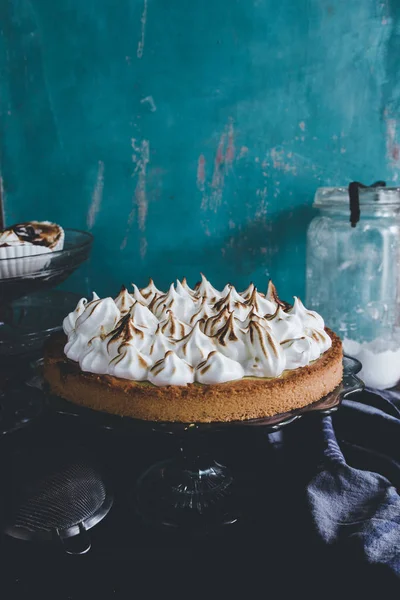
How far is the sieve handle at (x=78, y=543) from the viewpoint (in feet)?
3.24

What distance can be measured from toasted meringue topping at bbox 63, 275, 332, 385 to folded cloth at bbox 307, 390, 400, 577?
23cm

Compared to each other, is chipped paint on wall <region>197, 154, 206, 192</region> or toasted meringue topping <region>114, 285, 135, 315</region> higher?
chipped paint on wall <region>197, 154, 206, 192</region>

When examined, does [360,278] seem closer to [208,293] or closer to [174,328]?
[208,293]

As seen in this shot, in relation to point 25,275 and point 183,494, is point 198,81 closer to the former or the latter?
point 25,275

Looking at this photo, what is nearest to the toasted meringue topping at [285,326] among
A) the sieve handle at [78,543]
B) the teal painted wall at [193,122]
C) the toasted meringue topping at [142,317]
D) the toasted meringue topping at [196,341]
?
the toasted meringue topping at [196,341]

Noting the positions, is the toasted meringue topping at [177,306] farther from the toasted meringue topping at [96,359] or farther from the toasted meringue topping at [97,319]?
the toasted meringue topping at [96,359]

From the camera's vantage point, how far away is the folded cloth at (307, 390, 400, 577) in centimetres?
91

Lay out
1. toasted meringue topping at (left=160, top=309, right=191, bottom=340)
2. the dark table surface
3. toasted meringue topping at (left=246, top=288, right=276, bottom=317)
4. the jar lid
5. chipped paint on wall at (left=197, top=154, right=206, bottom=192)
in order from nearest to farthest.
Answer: the dark table surface < toasted meringue topping at (left=160, top=309, right=191, bottom=340) < toasted meringue topping at (left=246, top=288, right=276, bottom=317) < the jar lid < chipped paint on wall at (left=197, top=154, right=206, bottom=192)

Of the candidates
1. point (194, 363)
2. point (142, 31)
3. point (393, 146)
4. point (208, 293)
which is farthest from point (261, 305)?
point (142, 31)

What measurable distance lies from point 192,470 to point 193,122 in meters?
1.02

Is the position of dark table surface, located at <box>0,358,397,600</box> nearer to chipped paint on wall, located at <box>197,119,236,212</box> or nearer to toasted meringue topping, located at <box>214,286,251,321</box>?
toasted meringue topping, located at <box>214,286,251,321</box>

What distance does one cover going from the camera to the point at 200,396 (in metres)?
0.96

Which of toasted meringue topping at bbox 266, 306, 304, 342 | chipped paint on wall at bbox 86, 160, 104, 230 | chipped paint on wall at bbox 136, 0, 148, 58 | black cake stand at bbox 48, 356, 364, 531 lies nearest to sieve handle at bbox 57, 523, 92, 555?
black cake stand at bbox 48, 356, 364, 531

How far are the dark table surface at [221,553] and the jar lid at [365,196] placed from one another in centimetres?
63
